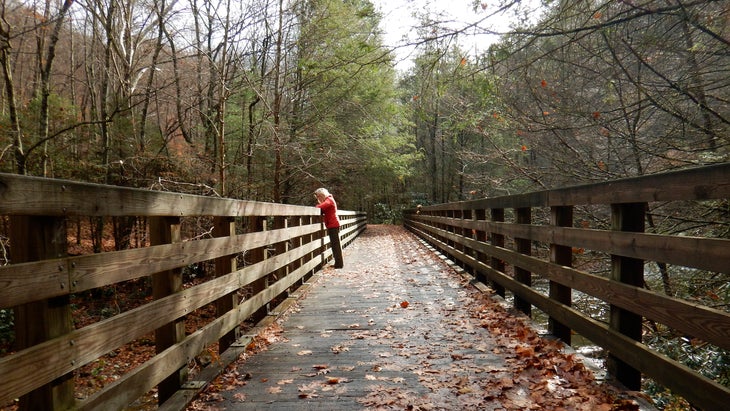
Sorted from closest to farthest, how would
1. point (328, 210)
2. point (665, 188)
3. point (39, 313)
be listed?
point (39, 313) < point (665, 188) < point (328, 210)

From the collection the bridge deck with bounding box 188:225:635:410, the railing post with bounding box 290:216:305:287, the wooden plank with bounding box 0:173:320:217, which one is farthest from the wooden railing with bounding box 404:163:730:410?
the railing post with bounding box 290:216:305:287

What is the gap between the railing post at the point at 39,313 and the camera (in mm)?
1824

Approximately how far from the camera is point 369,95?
19703mm

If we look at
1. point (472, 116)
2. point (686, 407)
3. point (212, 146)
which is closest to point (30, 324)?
point (686, 407)

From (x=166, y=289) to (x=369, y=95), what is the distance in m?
17.7

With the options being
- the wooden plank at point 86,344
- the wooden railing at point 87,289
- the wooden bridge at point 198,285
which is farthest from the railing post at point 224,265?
the wooden plank at point 86,344

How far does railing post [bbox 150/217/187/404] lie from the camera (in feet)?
9.52

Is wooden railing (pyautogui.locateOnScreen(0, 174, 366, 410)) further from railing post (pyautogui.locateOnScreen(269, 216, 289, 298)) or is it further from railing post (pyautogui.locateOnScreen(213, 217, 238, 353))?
railing post (pyautogui.locateOnScreen(269, 216, 289, 298))

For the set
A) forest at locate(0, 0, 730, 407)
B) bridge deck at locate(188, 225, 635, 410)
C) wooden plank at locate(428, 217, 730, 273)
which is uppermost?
forest at locate(0, 0, 730, 407)

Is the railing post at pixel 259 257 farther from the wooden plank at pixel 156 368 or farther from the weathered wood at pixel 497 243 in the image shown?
the weathered wood at pixel 497 243

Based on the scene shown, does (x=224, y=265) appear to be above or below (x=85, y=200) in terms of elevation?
below

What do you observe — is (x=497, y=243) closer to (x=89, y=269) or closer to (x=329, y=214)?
(x=329, y=214)

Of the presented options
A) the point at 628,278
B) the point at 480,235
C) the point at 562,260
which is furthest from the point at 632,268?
the point at 480,235

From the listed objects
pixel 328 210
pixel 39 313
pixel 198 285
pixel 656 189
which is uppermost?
pixel 656 189
